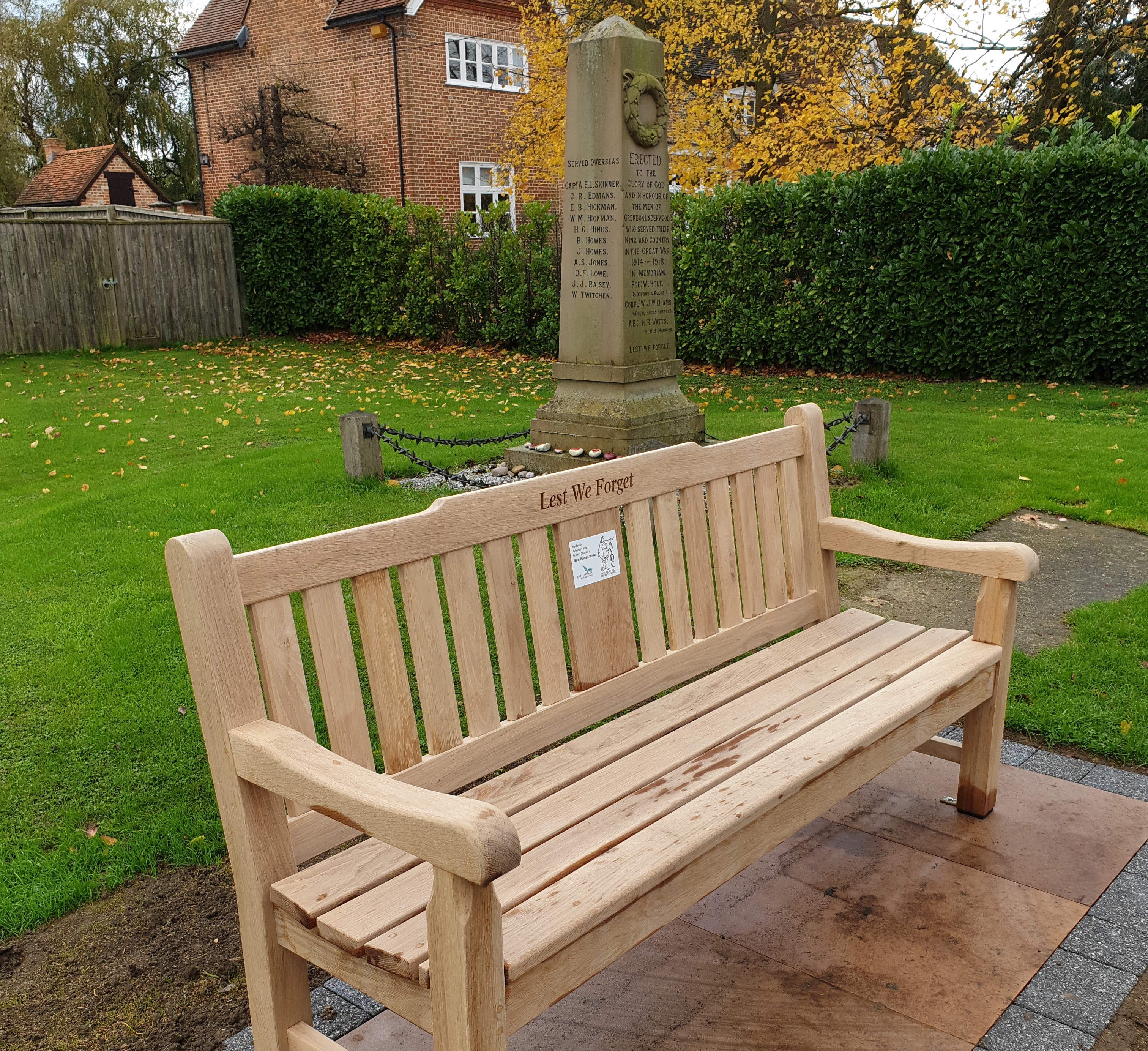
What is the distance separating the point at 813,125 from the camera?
55.0 feet

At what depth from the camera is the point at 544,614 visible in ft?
8.61

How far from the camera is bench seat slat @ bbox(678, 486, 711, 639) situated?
3.04 metres

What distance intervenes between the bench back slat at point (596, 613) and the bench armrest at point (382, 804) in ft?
3.00

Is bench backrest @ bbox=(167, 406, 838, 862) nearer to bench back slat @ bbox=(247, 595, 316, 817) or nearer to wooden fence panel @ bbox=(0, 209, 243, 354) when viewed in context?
bench back slat @ bbox=(247, 595, 316, 817)

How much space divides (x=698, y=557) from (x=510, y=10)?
23.5m

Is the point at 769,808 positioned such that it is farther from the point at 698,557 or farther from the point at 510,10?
the point at 510,10

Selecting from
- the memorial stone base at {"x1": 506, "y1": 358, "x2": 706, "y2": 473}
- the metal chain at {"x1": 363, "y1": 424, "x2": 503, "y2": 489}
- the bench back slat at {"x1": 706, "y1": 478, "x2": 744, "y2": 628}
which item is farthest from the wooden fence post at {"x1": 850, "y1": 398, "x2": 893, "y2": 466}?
the bench back slat at {"x1": 706, "y1": 478, "x2": 744, "y2": 628}

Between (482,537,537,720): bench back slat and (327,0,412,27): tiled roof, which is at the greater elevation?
(327,0,412,27): tiled roof

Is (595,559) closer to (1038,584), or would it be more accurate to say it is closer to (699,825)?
(699,825)

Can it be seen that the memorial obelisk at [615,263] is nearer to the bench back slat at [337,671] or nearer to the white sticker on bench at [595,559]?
the white sticker on bench at [595,559]

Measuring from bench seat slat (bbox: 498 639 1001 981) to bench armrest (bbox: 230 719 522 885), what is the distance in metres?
0.21

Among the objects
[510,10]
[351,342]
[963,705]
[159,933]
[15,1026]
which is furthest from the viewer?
[510,10]

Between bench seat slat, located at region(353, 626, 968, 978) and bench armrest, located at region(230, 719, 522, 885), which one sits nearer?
bench armrest, located at region(230, 719, 522, 885)

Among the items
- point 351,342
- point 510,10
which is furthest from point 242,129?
point 351,342
